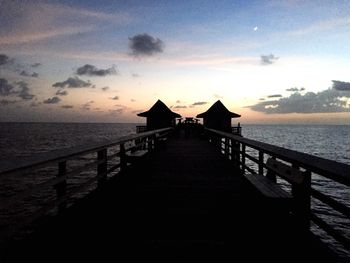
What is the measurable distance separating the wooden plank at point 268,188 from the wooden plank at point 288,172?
21 centimetres

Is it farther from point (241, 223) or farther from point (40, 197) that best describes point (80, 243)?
point (40, 197)

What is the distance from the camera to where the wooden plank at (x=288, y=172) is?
4.50m

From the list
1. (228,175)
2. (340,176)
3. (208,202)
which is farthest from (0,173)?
(228,175)

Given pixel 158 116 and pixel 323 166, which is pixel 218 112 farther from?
pixel 323 166

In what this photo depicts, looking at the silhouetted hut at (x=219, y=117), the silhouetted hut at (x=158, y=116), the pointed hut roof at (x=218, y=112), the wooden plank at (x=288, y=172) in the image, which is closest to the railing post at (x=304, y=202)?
the wooden plank at (x=288, y=172)

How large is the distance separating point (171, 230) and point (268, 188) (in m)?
1.73

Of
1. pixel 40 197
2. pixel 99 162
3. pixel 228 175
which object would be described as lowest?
pixel 40 197

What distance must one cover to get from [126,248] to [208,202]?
278 centimetres

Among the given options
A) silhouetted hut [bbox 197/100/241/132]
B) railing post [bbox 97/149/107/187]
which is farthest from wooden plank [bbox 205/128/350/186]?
silhouetted hut [bbox 197/100/241/132]

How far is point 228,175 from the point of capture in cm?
1004

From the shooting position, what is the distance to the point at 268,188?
5.48 metres

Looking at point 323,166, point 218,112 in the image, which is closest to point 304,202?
point 323,166

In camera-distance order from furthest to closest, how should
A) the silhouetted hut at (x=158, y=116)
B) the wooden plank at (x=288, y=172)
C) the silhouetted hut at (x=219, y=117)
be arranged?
the silhouetted hut at (x=158, y=116) → the silhouetted hut at (x=219, y=117) → the wooden plank at (x=288, y=172)

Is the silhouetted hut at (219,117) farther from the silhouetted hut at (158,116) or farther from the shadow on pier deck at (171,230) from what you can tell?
the shadow on pier deck at (171,230)
